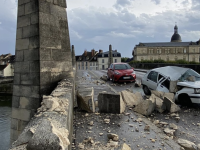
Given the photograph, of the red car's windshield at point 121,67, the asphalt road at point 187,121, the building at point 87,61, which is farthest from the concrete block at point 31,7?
the building at point 87,61

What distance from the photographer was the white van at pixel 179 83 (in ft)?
24.9

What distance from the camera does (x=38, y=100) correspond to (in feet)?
19.4

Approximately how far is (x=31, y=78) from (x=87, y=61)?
9348 centimetres

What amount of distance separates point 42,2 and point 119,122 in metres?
4.15

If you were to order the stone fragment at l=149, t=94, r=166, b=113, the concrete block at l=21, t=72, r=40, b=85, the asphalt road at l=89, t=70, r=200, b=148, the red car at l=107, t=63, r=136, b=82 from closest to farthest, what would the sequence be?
1. the asphalt road at l=89, t=70, r=200, b=148
2. the concrete block at l=21, t=72, r=40, b=85
3. the stone fragment at l=149, t=94, r=166, b=113
4. the red car at l=107, t=63, r=136, b=82

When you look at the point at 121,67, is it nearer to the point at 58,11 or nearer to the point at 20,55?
the point at 58,11

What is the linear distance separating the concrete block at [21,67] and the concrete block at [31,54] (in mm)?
184

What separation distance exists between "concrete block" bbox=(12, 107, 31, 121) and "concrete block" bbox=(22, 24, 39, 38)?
90.7 inches

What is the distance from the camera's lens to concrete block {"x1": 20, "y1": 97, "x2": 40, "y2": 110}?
5918mm

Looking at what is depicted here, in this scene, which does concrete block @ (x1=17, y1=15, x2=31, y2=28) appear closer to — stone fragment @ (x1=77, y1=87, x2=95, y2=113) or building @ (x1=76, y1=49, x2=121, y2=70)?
stone fragment @ (x1=77, y1=87, x2=95, y2=113)

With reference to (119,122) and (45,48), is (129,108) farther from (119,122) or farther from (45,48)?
(45,48)

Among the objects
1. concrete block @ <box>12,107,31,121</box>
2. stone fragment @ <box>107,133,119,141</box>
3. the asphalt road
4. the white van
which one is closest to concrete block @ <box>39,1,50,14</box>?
concrete block @ <box>12,107,31,121</box>

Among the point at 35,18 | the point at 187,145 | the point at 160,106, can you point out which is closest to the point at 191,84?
the point at 160,106

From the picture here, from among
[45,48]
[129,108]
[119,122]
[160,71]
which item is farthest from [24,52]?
[160,71]
